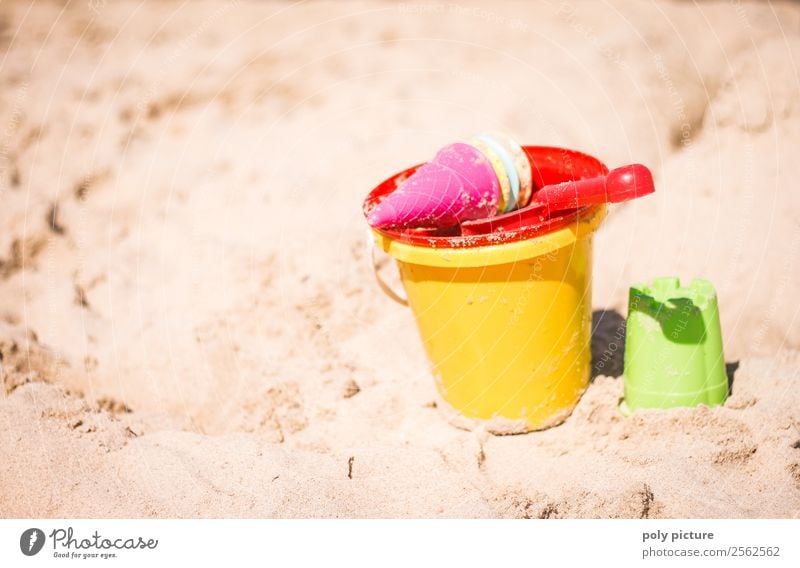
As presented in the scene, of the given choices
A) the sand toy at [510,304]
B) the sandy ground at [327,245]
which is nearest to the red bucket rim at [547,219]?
the sand toy at [510,304]

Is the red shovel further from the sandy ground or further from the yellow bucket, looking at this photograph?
the sandy ground

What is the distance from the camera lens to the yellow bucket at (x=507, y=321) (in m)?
1.40

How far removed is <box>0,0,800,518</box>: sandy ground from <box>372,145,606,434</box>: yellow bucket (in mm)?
80

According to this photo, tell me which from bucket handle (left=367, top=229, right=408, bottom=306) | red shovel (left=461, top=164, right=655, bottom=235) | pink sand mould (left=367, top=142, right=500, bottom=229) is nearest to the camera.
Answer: red shovel (left=461, top=164, right=655, bottom=235)

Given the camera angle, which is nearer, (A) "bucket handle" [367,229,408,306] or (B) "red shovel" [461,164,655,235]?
(B) "red shovel" [461,164,655,235]

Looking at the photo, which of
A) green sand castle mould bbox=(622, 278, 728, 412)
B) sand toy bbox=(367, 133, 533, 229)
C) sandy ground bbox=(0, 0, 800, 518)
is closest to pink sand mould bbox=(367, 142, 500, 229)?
sand toy bbox=(367, 133, 533, 229)

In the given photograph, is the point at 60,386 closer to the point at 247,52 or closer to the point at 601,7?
the point at 247,52

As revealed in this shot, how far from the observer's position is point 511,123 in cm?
245

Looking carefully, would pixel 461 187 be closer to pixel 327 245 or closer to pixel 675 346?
pixel 675 346

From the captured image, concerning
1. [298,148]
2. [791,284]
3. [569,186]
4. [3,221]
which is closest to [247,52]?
[298,148]

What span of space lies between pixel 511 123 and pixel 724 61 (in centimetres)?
77

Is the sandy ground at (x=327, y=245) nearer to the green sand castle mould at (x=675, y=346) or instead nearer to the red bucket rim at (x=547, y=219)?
the green sand castle mould at (x=675, y=346)

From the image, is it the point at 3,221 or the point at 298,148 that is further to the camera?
the point at 298,148

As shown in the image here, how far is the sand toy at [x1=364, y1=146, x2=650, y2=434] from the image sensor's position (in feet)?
4.52
